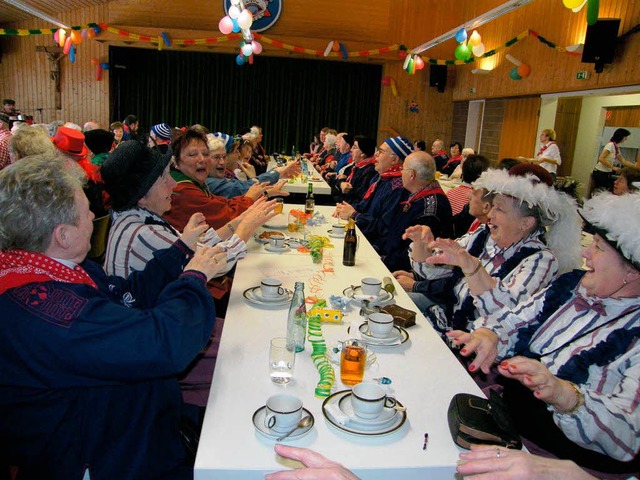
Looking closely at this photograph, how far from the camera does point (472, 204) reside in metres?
3.14

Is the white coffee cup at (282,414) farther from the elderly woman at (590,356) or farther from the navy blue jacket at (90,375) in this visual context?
the elderly woman at (590,356)

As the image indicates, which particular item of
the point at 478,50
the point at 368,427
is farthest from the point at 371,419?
the point at 478,50

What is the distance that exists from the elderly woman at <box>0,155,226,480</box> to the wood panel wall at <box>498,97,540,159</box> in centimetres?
985

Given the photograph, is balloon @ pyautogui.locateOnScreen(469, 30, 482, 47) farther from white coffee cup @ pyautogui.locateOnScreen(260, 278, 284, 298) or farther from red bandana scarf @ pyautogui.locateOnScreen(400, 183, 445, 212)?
white coffee cup @ pyautogui.locateOnScreen(260, 278, 284, 298)

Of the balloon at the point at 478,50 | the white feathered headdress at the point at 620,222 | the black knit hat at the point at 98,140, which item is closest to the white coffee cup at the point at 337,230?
the white feathered headdress at the point at 620,222

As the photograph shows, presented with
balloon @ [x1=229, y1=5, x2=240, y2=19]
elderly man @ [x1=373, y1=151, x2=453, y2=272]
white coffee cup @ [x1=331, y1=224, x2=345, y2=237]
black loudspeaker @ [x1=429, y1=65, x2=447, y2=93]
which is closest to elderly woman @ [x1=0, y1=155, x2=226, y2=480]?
white coffee cup @ [x1=331, y1=224, x2=345, y2=237]

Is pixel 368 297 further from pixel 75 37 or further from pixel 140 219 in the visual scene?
pixel 75 37

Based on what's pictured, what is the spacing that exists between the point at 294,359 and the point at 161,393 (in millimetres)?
430

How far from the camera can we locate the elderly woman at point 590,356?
1478 millimetres

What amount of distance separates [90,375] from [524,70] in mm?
10164

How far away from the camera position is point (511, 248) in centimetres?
251

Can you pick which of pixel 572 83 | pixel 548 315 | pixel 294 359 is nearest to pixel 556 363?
pixel 548 315

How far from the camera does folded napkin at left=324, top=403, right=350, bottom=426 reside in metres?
1.35

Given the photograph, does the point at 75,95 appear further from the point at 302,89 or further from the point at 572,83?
the point at 572,83
